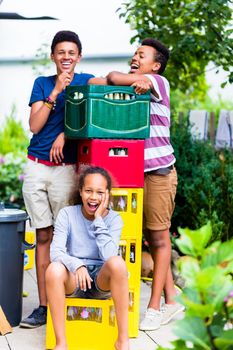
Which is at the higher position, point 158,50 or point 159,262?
point 158,50

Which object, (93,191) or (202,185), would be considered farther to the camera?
(202,185)

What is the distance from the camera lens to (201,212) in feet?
21.6

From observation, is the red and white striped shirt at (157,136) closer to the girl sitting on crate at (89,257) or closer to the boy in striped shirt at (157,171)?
the boy in striped shirt at (157,171)

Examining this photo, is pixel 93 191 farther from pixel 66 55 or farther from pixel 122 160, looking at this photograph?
pixel 66 55

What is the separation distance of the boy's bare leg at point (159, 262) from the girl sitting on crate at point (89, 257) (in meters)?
0.55

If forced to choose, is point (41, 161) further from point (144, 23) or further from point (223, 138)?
point (223, 138)

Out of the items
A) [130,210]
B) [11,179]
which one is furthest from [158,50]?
[11,179]

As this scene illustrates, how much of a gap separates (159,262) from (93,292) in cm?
65

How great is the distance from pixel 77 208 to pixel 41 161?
0.49m

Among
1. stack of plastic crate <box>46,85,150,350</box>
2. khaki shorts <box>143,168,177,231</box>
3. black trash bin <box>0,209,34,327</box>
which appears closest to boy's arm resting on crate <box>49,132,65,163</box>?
stack of plastic crate <box>46,85,150,350</box>

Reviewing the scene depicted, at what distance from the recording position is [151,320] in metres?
5.03

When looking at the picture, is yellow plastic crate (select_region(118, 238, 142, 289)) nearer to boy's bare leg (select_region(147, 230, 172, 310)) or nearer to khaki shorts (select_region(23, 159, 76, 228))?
boy's bare leg (select_region(147, 230, 172, 310))

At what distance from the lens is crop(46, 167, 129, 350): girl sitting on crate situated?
4.34m

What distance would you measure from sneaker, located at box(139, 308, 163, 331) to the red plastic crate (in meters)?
0.75
